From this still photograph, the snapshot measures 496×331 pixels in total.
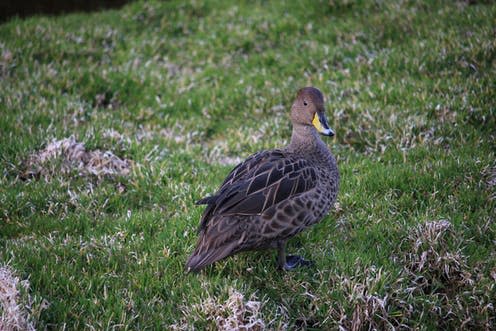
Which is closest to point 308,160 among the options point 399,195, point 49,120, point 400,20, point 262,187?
point 262,187

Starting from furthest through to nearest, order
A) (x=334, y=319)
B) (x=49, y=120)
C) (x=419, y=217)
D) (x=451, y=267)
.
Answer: (x=49, y=120)
(x=419, y=217)
(x=451, y=267)
(x=334, y=319)

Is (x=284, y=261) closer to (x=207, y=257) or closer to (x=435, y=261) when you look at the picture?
(x=207, y=257)

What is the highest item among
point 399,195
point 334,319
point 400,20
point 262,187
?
point 400,20

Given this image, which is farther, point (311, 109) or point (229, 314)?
point (311, 109)

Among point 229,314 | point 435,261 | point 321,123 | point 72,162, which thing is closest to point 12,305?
point 229,314

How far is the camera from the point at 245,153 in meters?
7.55

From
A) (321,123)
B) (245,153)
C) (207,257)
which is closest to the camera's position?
(207,257)

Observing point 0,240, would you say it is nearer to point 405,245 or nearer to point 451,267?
point 405,245

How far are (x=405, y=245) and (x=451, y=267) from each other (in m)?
0.46

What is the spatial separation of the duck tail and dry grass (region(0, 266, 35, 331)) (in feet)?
4.45

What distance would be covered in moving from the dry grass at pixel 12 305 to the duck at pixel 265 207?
4.49 ft

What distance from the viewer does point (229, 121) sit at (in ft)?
28.1

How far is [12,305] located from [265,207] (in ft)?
7.35

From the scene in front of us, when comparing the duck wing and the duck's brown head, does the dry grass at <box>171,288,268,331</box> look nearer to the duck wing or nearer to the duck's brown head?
the duck wing
